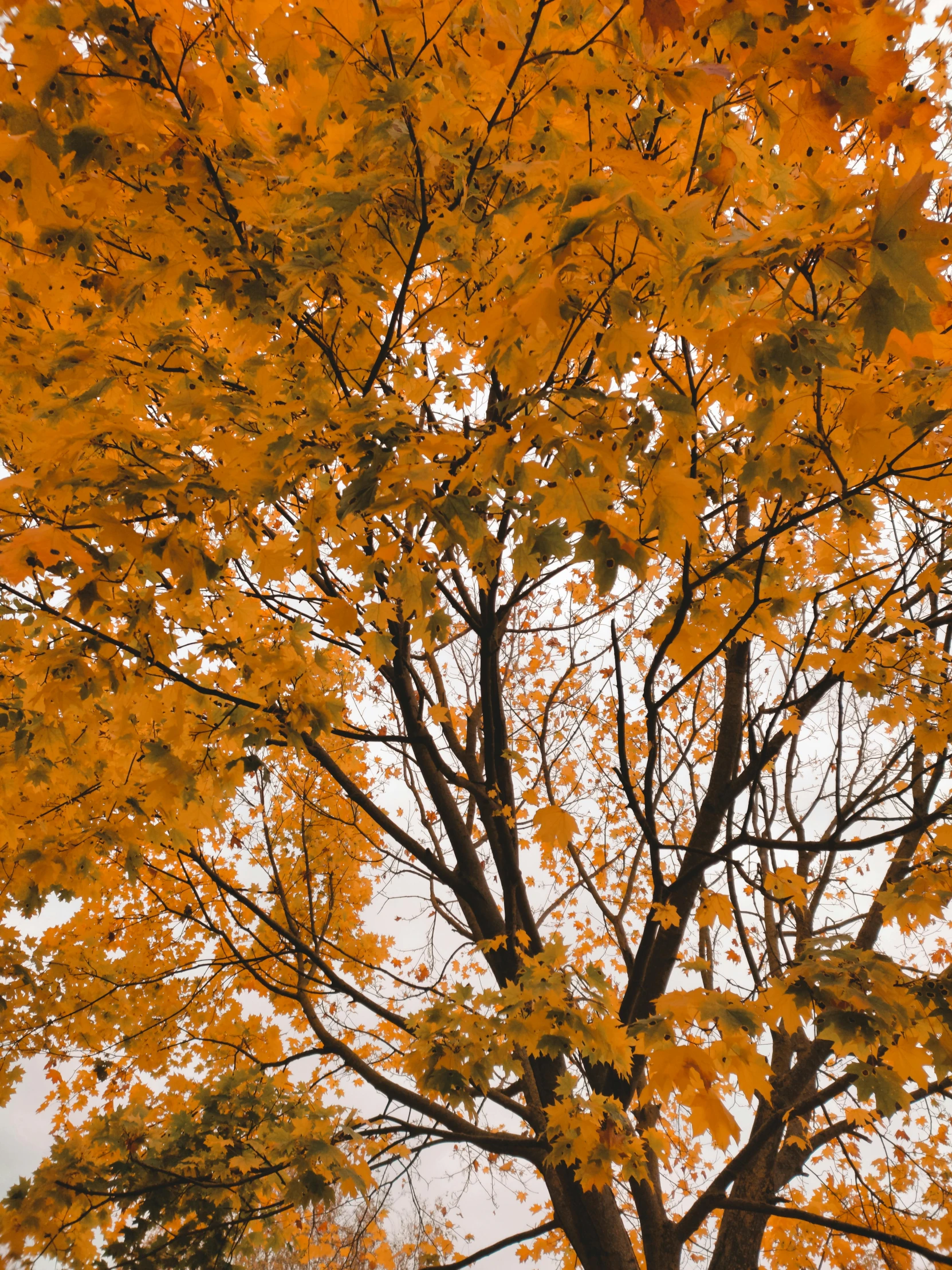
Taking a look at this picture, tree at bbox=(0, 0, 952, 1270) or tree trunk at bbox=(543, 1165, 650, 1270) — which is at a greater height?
tree at bbox=(0, 0, 952, 1270)

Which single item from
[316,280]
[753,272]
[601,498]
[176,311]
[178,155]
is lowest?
[601,498]

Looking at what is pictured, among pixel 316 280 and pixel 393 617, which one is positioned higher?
pixel 316 280

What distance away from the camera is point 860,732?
19.1ft

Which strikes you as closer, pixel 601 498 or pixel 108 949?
pixel 601 498

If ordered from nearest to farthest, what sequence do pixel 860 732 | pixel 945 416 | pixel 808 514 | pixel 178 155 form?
pixel 945 416
pixel 178 155
pixel 808 514
pixel 860 732

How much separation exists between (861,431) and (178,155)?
206cm

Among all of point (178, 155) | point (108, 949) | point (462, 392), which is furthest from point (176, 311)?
point (108, 949)

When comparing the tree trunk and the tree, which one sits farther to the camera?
the tree trunk

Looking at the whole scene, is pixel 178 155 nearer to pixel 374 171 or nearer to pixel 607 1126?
pixel 374 171

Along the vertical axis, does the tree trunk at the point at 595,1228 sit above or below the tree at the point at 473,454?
below

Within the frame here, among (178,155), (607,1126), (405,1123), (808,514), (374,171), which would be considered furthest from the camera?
(405,1123)

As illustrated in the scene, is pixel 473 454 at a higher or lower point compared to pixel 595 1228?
higher

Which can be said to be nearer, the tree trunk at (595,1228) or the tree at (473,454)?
the tree at (473,454)

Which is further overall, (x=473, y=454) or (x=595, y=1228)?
(x=595, y=1228)
